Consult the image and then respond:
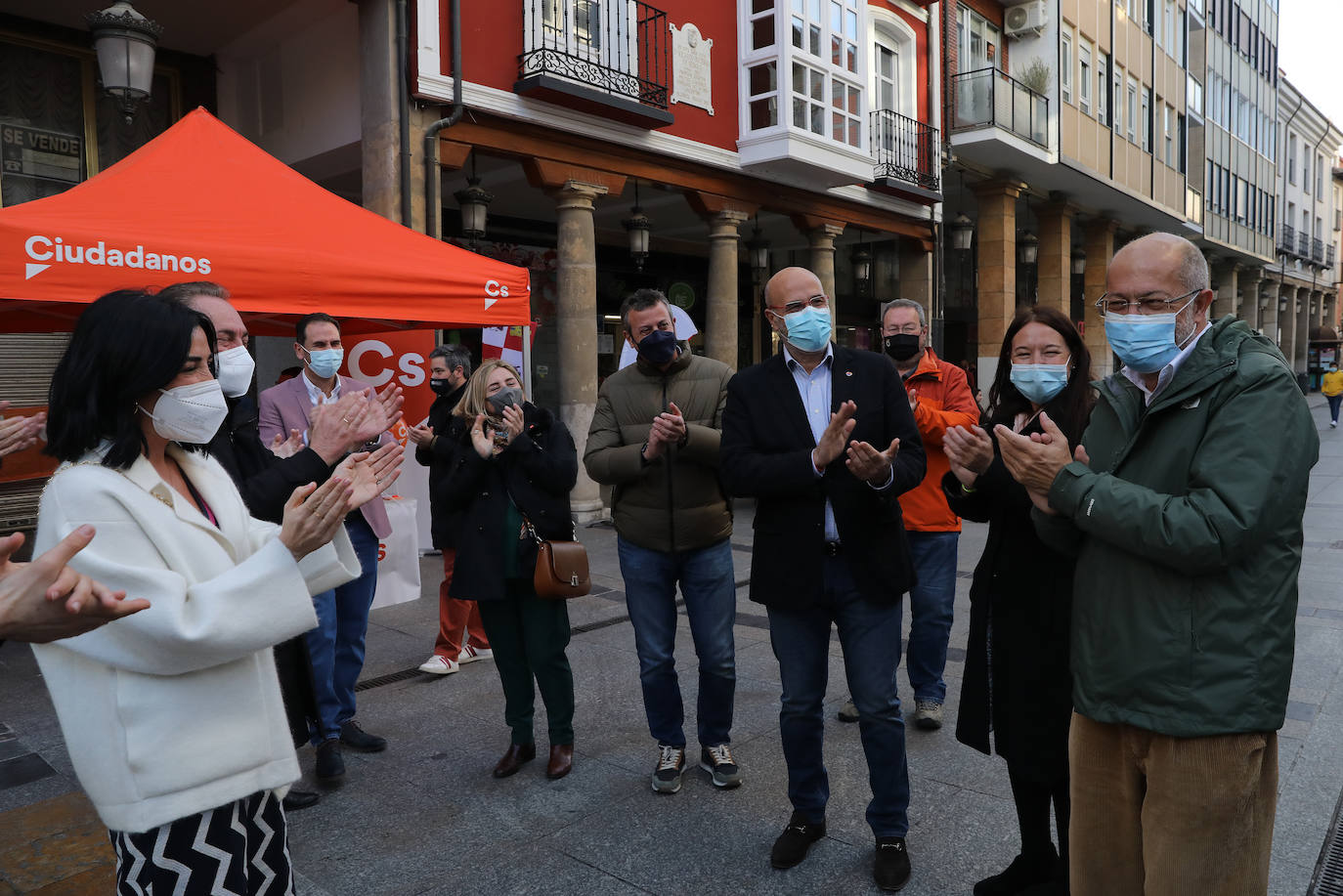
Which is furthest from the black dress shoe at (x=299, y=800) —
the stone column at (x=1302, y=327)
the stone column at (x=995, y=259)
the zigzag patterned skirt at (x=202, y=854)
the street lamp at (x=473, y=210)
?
the stone column at (x=1302, y=327)

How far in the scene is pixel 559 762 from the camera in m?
4.10

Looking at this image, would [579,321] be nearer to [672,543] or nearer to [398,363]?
[398,363]

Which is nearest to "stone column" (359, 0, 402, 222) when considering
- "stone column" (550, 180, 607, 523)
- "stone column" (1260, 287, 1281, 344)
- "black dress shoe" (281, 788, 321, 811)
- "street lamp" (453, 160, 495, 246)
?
"street lamp" (453, 160, 495, 246)

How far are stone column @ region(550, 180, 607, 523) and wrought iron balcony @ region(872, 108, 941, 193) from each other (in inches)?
236

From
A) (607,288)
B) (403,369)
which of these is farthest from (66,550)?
(607,288)

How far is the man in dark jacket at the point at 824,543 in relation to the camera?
10.5 feet

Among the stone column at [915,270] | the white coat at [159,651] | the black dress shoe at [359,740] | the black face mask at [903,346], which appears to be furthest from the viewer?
the stone column at [915,270]

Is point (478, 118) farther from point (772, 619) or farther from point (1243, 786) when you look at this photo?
point (1243, 786)

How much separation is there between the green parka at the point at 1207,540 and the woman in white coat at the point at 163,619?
1.79 m

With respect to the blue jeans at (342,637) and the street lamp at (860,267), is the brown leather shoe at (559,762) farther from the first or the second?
the street lamp at (860,267)

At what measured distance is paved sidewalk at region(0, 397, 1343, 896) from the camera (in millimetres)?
3240

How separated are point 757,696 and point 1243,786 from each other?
3.18 m

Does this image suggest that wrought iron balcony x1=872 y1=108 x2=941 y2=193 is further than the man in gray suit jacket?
Yes

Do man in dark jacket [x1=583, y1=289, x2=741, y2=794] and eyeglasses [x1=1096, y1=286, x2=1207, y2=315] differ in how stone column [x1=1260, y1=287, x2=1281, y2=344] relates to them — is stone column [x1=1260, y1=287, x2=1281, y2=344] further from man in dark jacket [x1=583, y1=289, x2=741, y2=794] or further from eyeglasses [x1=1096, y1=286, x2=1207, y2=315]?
eyeglasses [x1=1096, y1=286, x2=1207, y2=315]
